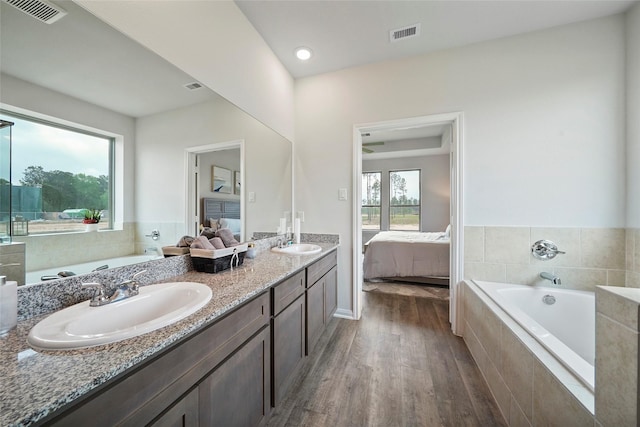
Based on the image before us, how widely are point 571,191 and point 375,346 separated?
2.06 meters

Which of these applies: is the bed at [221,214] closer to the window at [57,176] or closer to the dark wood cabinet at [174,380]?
the window at [57,176]

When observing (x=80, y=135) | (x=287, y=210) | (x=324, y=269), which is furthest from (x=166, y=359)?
(x=287, y=210)

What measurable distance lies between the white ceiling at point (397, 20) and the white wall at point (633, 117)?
6.3 inches

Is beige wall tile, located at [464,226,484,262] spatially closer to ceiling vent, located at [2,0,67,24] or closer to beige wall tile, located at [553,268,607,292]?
beige wall tile, located at [553,268,607,292]

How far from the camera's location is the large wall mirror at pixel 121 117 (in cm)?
84

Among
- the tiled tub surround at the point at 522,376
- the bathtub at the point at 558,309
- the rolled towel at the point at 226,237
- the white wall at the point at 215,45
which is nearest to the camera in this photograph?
the tiled tub surround at the point at 522,376

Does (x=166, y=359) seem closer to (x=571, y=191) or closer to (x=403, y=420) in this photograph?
→ (x=403, y=420)

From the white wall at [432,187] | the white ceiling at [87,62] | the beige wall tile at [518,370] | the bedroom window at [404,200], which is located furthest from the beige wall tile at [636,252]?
the bedroom window at [404,200]

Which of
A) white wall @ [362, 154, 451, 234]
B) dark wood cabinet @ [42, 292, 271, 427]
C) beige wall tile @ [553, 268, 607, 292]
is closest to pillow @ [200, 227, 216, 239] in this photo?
dark wood cabinet @ [42, 292, 271, 427]

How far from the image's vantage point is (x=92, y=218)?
1036mm

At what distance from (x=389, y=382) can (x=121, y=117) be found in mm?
2177

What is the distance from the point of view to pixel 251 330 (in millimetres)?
1099

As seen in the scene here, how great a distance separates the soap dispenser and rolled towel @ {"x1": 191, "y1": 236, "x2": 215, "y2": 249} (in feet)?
2.24

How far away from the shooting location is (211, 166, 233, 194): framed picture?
1726 millimetres
